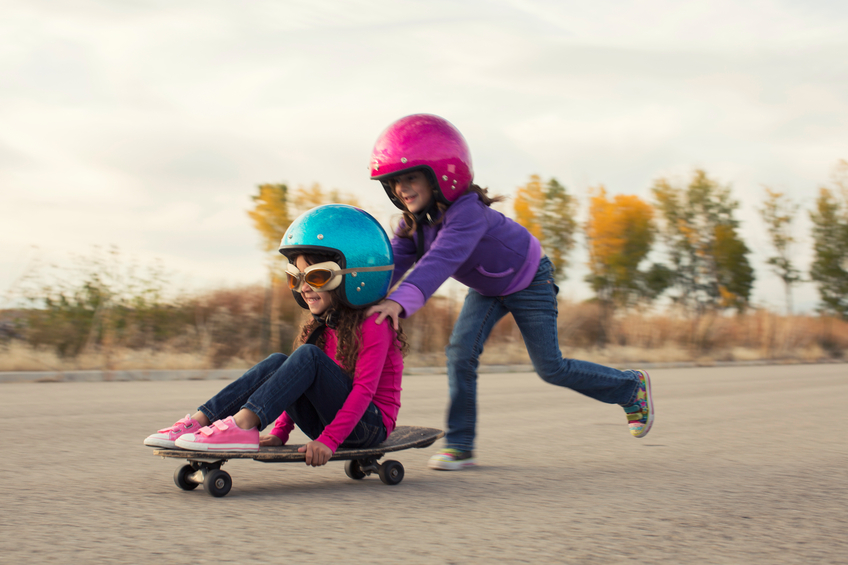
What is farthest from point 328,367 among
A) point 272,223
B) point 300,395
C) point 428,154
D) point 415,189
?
point 272,223

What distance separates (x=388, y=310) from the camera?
11.3 ft

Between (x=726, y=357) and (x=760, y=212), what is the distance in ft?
30.8

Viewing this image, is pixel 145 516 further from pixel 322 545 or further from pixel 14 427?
pixel 14 427

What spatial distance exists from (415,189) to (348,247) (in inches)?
22.9

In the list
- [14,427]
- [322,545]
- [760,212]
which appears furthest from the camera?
[760,212]

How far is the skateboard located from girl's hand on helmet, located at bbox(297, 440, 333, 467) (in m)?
0.07

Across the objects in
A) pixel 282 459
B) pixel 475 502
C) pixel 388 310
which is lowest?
pixel 475 502

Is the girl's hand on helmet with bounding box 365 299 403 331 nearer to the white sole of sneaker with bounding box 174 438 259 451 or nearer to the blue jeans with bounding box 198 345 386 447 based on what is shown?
the blue jeans with bounding box 198 345 386 447

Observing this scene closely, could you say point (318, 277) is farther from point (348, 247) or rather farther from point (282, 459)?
point (282, 459)

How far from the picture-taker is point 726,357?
22.1 m

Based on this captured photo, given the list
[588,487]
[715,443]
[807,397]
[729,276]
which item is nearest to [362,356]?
[588,487]

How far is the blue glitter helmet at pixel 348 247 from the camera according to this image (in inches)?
140

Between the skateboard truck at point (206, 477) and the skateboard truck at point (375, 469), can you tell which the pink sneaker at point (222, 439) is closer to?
the skateboard truck at point (206, 477)

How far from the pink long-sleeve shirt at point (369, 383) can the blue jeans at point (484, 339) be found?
23.6 inches
